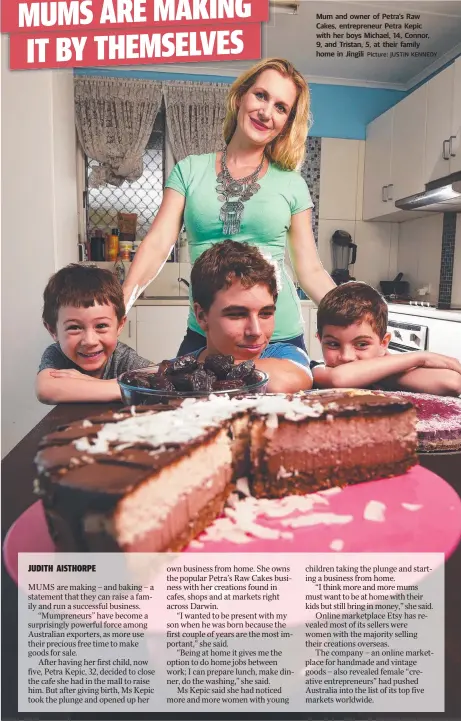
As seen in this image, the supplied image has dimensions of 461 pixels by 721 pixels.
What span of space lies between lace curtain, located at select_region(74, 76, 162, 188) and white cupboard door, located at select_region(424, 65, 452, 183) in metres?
0.55

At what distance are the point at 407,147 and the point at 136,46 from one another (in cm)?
89

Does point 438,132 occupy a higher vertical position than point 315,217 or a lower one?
higher

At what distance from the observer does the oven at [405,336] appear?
0.60 meters

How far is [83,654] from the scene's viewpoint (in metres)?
0.28

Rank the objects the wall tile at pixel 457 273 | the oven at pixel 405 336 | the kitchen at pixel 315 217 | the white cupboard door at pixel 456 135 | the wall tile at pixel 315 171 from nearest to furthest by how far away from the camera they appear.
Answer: the kitchen at pixel 315 217, the oven at pixel 405 336, the wall tile at pixel 315 171, the white cupboard door at pixel 456 135, the wall tile at pixel 457 273

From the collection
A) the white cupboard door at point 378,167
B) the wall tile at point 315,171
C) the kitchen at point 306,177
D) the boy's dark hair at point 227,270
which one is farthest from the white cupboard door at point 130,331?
the white cupboard door at point 378,167

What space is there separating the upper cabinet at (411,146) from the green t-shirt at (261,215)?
0.35 meters

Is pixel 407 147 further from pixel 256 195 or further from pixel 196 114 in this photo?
pixel 256 195

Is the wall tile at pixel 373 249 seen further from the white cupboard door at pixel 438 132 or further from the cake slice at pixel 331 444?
the cake slice at pixel 331 444

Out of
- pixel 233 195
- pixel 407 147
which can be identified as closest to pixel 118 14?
pixel 233 195

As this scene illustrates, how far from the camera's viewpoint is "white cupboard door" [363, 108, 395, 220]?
90cm

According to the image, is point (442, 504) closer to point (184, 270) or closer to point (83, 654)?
point (83, 654)

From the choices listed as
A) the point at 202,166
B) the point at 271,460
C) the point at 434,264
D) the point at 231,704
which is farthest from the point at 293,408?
the point at 434,264

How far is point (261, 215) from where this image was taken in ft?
1.80
